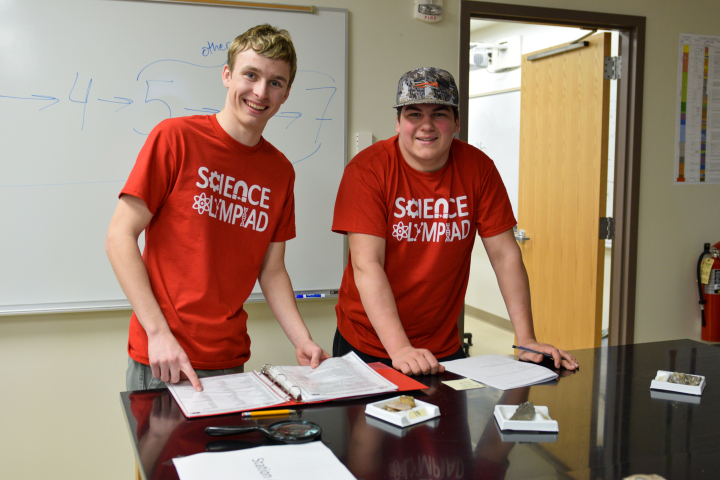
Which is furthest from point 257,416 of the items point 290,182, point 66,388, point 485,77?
point 485,77

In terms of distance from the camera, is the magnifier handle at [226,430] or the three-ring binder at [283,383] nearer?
the magnifier handle at [226,430]

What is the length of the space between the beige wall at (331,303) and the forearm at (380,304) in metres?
1.03

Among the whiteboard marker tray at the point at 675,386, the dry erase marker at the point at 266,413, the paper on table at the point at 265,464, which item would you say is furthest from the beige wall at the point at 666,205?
the paper on table at the point at 265,464

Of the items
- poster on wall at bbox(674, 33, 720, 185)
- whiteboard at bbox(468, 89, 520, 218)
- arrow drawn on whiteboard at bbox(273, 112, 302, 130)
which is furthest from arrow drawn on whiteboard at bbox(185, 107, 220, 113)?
whiteboard at bbox(468, 89, 520, 218)

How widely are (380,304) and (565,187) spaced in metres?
2.36

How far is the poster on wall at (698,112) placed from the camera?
315cm

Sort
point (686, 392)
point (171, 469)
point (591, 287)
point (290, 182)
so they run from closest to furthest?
1. point (171, 469)
2. point (686, 392)
3. point (290, 182)
4. point (591, 287)

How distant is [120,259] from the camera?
134cm

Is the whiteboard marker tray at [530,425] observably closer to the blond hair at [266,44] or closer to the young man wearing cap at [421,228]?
the young man wearing cap at [421,228]

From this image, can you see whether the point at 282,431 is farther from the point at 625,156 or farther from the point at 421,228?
the point at 625,156

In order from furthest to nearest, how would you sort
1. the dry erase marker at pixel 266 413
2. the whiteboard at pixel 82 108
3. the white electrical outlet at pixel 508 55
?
1. the white electrical outlet at pixel 508 55
2. the whiteboard at pixel 82 108
3. the dry erase marker at pixel 266 413

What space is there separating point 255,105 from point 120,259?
1.63 feet

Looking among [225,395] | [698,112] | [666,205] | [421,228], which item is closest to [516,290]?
[421,228]

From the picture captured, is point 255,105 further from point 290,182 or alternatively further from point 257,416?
point 257,416
